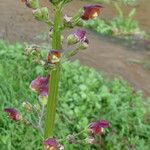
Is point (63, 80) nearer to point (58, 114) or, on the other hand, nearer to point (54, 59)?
point (58, 114)

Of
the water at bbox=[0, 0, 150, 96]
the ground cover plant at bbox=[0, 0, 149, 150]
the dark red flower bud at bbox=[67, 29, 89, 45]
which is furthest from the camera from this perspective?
the water at bbox=[0, 0, 150, 96]

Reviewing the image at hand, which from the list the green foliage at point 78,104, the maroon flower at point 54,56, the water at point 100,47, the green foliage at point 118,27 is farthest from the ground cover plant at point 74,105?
the green foliage at point 118,27

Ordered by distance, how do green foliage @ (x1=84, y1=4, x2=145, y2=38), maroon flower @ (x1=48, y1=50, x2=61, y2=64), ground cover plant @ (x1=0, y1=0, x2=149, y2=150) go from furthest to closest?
green foliage @ (x1=84, y1=4, x2=145, y2=38)
ground cover plant @ (x1=0, y1=0, x2=149, y2=150)
maroon flower @ (x1=48, y1=50, x2=61, y2=64)

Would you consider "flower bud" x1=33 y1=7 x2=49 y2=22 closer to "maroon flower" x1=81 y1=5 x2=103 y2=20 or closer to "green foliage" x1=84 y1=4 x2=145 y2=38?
"maroon flower" x1=81 y1=5 x2=103 y2=20

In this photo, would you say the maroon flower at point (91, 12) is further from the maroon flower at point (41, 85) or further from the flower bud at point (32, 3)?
the maroon flower at point (41, 85)

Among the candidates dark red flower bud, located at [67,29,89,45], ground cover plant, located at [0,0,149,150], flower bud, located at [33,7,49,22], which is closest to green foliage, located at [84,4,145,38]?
ground cover plant, located at [0,0,149,150]

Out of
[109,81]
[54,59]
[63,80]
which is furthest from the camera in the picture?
[109,81]

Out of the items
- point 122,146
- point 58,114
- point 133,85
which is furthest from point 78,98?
point 133,85
